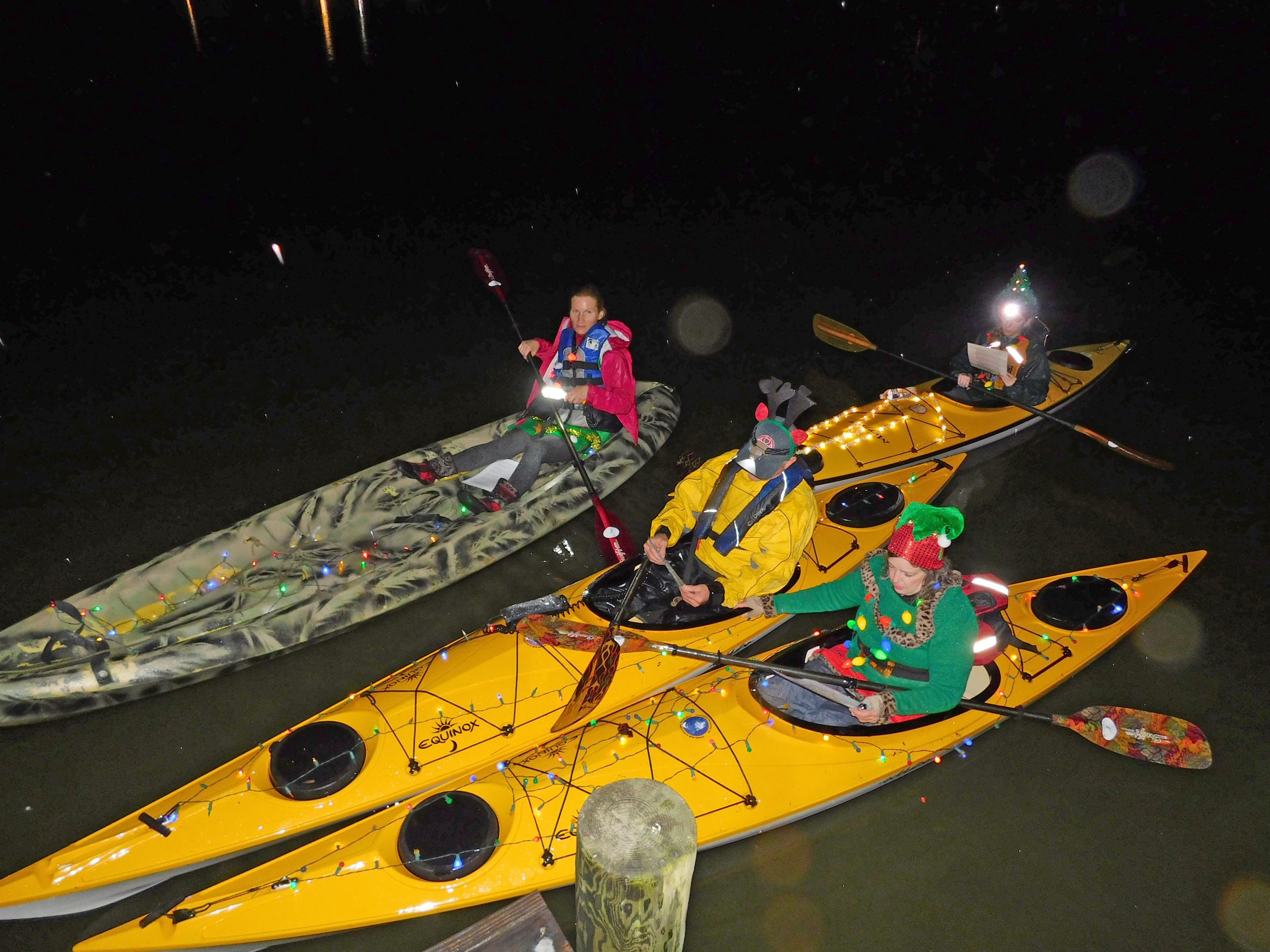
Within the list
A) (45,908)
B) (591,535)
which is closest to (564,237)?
(591,535)

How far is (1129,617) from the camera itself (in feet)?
12.3

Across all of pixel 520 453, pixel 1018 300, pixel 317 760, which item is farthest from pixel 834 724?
pixel 1018 300

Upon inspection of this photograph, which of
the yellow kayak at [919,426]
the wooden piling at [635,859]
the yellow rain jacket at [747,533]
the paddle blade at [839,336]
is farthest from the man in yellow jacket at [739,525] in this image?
the paddle blade at [839,336]

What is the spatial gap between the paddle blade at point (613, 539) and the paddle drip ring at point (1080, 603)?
1887 mm

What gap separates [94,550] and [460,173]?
20.0 feet

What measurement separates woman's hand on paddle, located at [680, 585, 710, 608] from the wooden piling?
1.60 metres

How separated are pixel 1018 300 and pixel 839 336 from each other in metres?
1.20

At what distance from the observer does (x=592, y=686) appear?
124 inches

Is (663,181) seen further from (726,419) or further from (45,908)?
(45,908)

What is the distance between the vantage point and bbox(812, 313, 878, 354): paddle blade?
5820 mm

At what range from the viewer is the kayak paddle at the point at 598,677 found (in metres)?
3.10

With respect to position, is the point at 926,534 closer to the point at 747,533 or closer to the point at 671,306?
the point at 747,533

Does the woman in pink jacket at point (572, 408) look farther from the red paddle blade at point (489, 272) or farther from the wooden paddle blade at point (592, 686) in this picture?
the wooden paddle blade at point (592, 686)

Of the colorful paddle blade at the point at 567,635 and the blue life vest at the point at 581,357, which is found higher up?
the blue life vest at the point at 581,357
